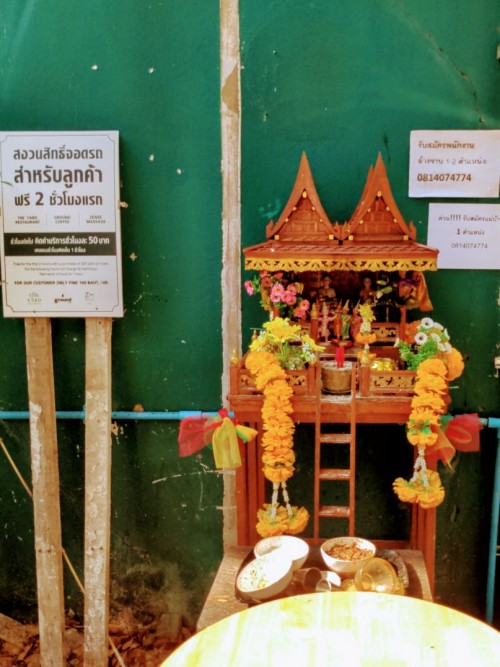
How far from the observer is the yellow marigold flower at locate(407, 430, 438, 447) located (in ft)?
8.14

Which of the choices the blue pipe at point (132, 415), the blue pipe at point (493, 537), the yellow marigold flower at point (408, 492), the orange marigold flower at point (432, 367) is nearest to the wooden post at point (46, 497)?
the blue pipe at point (132, 415)

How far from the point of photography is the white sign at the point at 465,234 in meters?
2.92

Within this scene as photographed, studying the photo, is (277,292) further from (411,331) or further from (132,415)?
(132,415)

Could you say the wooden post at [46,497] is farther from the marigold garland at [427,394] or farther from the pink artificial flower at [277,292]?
the marigold garland at [427,394]

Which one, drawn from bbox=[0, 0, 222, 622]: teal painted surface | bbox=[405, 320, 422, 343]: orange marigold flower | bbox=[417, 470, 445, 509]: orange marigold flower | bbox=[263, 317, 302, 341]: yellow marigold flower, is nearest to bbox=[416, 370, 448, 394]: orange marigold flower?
bbox=[405, 320, 422, 343]: orange marigold flower

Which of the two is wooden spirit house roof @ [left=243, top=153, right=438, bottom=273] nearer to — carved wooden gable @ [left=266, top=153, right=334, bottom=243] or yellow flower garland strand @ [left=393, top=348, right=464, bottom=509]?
carved wooden gable @ [left=266, top=153, right=334, bottom=243]

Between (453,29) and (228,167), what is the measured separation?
1214mm

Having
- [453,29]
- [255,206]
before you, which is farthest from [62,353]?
[453,29]

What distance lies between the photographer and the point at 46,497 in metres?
3.13

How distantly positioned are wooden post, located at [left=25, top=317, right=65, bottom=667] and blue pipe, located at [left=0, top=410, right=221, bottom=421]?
0.14 m

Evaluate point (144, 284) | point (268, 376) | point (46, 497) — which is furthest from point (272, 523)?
point (144, 284)

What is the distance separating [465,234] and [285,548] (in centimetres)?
169

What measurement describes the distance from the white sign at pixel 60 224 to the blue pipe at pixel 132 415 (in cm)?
54

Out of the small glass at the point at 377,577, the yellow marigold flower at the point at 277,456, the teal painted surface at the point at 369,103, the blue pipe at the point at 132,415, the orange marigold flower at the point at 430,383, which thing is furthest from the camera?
the blue pipe at the point at 132,415
